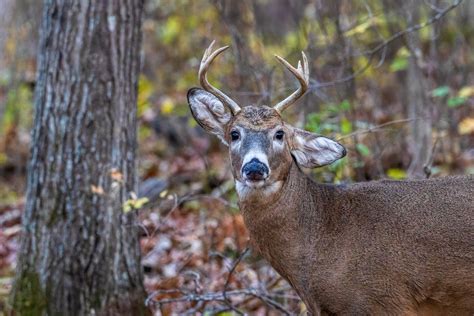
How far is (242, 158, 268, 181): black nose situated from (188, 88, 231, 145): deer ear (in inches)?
28.5

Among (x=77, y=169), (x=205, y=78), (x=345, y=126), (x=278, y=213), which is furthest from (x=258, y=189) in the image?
(x=345, y=126)

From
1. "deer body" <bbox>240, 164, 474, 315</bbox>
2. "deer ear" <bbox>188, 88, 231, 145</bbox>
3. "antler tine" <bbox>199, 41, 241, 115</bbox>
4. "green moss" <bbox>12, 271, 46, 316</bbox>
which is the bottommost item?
"green moss" <bbox>12, 271, 46, 316</bbox>

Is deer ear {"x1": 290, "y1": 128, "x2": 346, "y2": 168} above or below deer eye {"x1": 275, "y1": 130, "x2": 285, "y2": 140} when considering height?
below

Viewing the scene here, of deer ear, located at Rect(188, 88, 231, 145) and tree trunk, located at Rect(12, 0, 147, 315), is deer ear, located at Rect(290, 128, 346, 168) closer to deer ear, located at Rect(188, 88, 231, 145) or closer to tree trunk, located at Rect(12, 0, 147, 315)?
deer ear, located at Rect(188, 88, 231, 145)

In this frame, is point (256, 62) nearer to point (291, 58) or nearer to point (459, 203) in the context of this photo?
point (291, 58)

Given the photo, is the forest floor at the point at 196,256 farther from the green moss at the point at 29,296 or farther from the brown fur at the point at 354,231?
the brown fur at the point at 354,231

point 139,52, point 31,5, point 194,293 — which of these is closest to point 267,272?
point 194,293

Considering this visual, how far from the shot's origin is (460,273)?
523 centimetres

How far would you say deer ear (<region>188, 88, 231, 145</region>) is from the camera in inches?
226

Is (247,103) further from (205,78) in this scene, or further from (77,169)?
(205,78)

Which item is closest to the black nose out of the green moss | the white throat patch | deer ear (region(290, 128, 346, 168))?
the white throat patch

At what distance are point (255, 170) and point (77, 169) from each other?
6.48 ft

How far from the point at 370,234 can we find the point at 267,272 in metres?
2.30

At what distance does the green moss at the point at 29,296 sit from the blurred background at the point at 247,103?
0.84m
